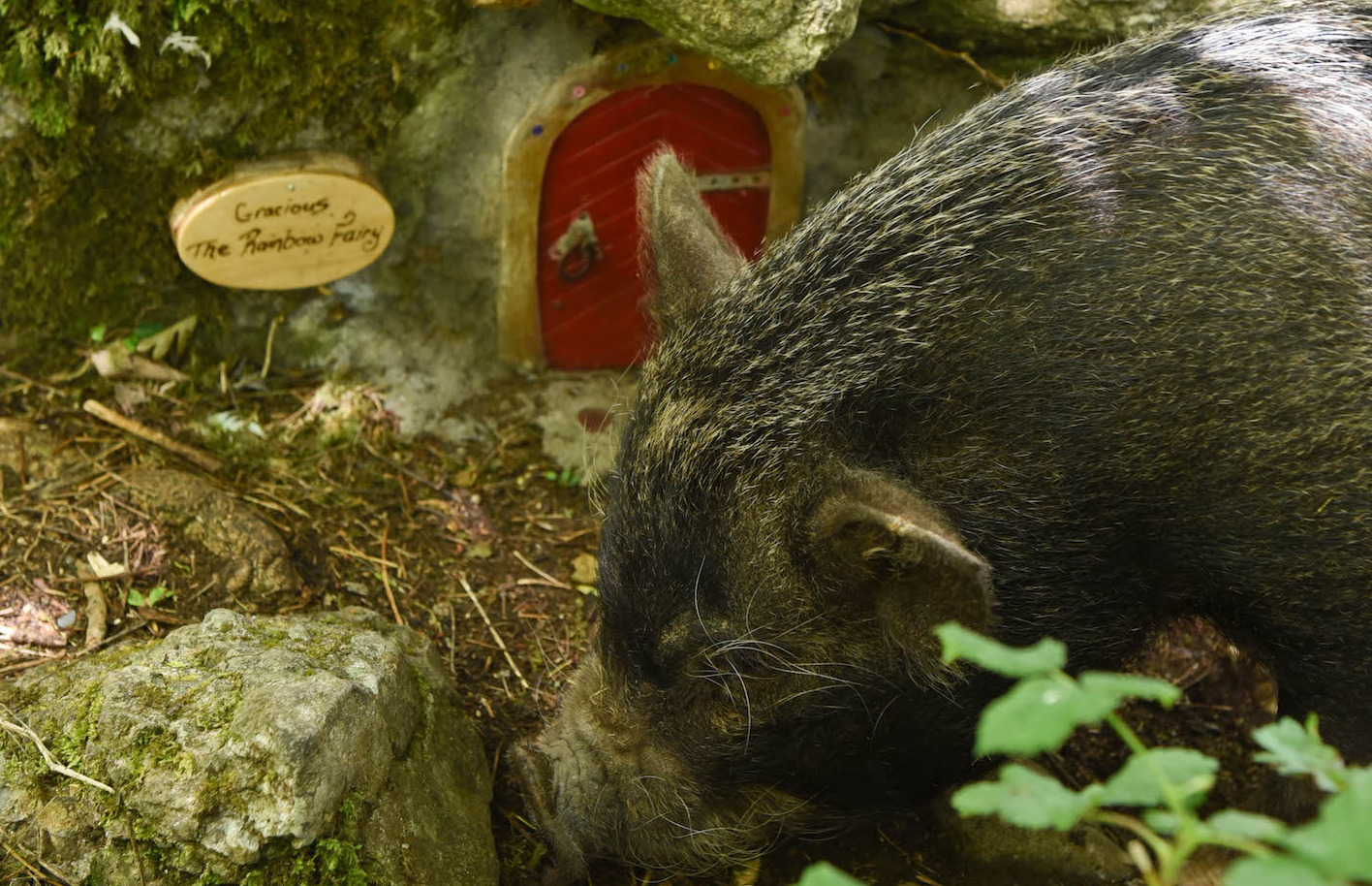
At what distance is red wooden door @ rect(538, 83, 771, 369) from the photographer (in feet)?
13.9

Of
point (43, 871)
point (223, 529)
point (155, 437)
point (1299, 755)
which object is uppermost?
point (1299, 755)

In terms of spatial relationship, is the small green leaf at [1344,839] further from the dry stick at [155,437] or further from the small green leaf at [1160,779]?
the dry stick at [155,437]

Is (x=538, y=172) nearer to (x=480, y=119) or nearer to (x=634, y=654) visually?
(x=480, y=119)

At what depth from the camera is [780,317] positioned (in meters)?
2.90

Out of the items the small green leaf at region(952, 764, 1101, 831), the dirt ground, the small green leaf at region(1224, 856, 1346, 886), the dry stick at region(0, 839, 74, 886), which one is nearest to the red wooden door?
the dirt ground

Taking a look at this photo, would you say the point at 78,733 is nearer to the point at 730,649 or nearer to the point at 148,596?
the point at 148,596

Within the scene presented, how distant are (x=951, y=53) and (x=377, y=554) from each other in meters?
2.56

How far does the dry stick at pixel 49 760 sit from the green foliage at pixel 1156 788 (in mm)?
2118

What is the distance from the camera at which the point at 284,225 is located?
157 inches

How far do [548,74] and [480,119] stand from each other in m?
0.28

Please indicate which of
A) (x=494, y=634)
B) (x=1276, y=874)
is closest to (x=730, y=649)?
(x=494, y=634)

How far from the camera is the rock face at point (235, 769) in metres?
2.70

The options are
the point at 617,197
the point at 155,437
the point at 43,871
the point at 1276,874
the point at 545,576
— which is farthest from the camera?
the point at 617,197

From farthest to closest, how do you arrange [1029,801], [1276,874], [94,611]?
[94,611], [1029,801], [1276,874]
